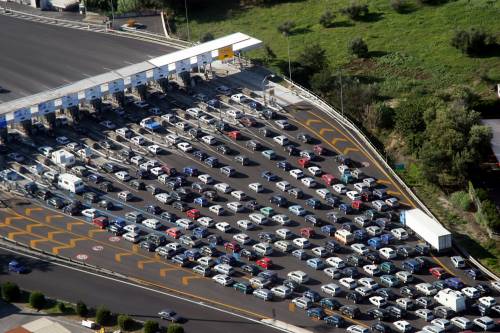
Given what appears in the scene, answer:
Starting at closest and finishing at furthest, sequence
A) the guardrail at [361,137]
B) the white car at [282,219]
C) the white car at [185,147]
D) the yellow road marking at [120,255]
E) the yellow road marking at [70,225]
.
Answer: the guardrail at [361,137], the yellow road marking at [120,255], the white car at [282,219], the yellow road marking at [70,225], the white car at [185,147]

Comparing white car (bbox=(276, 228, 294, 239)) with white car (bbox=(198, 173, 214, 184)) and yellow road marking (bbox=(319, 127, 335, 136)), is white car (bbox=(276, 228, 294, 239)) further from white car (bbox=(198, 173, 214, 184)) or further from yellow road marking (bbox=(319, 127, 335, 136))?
yellow road marking (bbox=(319, 127, 335, 136))

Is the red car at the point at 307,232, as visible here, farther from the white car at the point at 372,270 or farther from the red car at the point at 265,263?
the white car at the point at 372,270

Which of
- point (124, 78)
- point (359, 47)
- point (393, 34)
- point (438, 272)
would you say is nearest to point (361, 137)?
point (359, 47)

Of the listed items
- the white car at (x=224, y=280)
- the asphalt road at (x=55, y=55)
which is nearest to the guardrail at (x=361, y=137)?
the white car at (x=224, y=280)

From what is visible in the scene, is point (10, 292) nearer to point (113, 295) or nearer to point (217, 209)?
point (113, 295)

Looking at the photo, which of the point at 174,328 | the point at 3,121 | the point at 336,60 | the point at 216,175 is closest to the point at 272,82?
the point at 336,60

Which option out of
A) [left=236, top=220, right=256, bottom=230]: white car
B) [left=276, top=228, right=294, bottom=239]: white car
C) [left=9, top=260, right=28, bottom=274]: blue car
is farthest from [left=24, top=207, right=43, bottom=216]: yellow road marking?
[left=276, top=228, right=294, bottom=239]: white car
